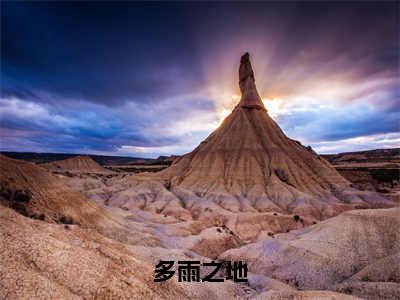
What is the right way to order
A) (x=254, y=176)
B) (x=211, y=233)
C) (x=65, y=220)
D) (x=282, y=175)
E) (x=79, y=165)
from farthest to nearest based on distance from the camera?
(x=79, y=165)
(x=282, y=175)
(x=254, y=176)
(x=211, y=233)
(x=65, y=220)

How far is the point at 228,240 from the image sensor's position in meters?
28.7

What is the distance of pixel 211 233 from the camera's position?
29031 millimetres

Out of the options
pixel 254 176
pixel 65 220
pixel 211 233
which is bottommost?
pixel 211 233

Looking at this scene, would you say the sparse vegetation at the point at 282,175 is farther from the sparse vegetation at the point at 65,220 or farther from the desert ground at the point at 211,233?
the sparse vegetation at the point at 65,220

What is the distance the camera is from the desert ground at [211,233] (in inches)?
Result: 426

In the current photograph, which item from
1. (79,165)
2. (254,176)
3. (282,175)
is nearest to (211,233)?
(254,176)

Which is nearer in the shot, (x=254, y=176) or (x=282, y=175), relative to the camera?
(x=254, y=176)

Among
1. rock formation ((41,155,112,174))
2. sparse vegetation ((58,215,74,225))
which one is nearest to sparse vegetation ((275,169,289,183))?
sparse vegetation ((58,215,74,225))

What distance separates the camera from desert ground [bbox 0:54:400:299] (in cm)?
1083

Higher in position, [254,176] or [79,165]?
[79,165]

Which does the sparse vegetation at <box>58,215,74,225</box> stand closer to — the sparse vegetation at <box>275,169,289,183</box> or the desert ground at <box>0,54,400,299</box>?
the desert ground at <box>0,54,400,299</box>

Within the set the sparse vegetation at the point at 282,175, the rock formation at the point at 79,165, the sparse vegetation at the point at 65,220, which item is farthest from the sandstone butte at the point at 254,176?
the rock formation at the point at 79,165

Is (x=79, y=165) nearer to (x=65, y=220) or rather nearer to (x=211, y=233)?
(x=211, y=233)

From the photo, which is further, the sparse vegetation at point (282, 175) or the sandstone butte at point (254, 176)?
the sparse vegetation at point (282, 175)
